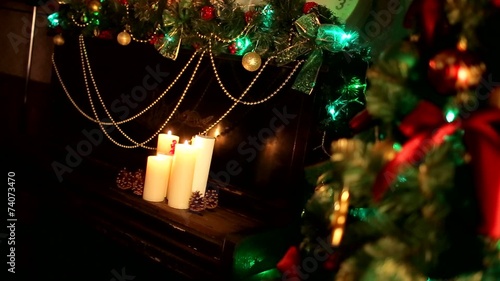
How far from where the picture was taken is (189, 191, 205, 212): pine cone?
1364 mm

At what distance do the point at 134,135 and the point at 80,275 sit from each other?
68cm

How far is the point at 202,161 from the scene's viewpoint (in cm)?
139

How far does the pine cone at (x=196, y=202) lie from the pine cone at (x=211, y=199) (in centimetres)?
2

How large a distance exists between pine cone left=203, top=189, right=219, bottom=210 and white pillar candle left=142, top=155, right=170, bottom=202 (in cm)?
15

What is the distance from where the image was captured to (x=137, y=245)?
133cm

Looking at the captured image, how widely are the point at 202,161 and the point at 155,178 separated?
6.6 inches

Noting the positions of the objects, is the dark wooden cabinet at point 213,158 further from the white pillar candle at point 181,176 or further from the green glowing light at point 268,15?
the green glowing light at point 268,15

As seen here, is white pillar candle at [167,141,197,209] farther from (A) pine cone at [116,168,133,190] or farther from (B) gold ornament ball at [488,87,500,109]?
(B) gold ornament ball at [488,87,500,109]

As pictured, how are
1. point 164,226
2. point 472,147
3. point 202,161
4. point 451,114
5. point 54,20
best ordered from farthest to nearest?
point 54,20 < point 202,161 < point 164,226 < point 451,114 < point 472,147

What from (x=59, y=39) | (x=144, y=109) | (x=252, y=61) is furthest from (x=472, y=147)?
(x=59, y=39)

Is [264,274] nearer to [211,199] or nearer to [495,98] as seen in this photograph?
[211,199]

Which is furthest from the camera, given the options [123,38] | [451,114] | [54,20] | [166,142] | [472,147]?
[54,20]

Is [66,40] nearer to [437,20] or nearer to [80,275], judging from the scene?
[80,275]

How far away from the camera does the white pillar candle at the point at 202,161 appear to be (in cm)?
138
